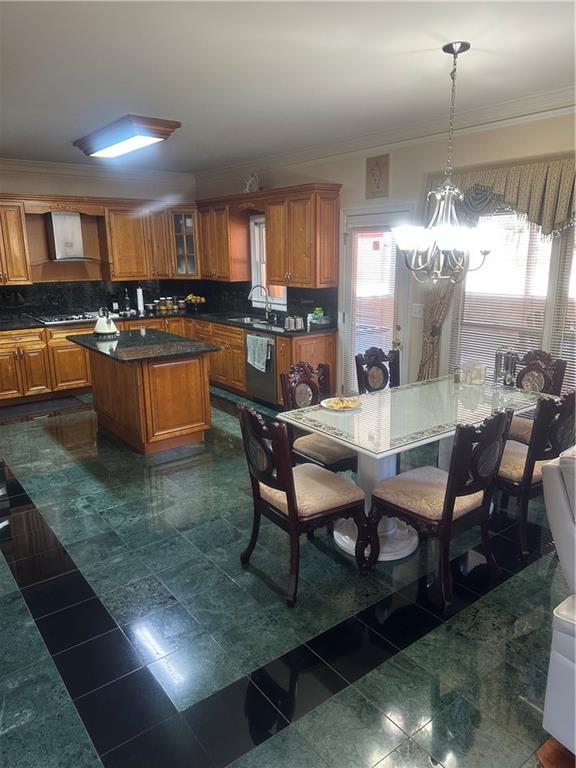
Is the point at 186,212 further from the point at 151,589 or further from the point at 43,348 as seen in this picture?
the point at 151,589

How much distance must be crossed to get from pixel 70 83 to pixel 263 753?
12.1ft

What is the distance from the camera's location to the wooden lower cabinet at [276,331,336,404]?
545 centimetres

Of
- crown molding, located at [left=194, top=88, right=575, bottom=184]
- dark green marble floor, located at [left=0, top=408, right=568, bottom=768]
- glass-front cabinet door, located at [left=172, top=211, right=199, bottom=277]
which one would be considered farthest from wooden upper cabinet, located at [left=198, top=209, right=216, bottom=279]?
dark green marble floor, located at [left=0, top=408, right=568, bottom=768]

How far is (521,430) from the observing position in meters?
3.76

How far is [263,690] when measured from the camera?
6.92 ft

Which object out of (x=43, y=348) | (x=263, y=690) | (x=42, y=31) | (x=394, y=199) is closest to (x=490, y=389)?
(x=394, y=199)

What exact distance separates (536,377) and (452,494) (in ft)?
5.65

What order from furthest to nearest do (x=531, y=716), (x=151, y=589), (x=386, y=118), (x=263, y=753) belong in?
(x=386, y=118)
(x=151, y=589)
(x=531, y=716)
(x=263, y=753)

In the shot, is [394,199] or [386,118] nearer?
[386,118]

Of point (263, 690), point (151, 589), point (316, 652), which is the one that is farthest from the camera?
point (151, 589)

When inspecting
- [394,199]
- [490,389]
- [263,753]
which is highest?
[394,199]

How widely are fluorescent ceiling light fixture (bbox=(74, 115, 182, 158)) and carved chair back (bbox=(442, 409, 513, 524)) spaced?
3146 millimetres

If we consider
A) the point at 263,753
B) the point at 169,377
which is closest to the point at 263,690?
the point at 263,753

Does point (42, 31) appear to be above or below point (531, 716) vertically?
above
